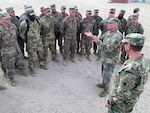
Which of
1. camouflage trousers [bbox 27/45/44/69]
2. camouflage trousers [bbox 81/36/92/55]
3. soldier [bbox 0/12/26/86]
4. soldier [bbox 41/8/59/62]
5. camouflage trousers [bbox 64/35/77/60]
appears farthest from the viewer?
camouflage trousers [bbox 81/36/92/55]

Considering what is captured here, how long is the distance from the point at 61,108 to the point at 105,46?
68.9 inches

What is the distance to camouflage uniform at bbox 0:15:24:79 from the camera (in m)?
5.36

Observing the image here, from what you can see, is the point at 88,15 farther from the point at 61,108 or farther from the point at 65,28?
the point at 61,108

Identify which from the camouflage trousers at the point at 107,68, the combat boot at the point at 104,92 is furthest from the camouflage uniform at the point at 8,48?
the combat boot at the point at 104,92

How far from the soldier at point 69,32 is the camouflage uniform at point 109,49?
1.79 meters

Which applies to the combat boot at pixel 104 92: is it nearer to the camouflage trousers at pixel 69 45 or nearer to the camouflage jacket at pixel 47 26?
the camouflage trousers at pixel 69 45

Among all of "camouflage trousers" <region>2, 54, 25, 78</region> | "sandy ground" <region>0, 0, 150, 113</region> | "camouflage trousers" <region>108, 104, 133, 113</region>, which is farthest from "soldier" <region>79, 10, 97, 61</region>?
"camouflage trousers" <region>108, 104, 133, 113</region>

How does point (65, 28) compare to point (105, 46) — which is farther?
point (65, 28)

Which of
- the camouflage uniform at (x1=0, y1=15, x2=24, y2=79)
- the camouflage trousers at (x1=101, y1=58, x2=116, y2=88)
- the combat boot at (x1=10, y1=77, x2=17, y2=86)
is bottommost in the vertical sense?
the combat boot at (x1=10, y1=77, x2=17, y2=86)

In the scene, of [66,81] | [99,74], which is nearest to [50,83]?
[66,81]

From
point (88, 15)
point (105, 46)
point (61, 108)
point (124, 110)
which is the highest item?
point (88, 15)

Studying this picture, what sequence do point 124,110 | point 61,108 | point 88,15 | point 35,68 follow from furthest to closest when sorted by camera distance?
point 88,15 → point 35,68 → point 61,108 → point 124,110

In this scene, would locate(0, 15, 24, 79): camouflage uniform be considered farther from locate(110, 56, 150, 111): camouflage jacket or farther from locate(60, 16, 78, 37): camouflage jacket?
locate(110, 56, 150, 111): camouflage jacket

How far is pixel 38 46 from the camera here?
6.39 m
